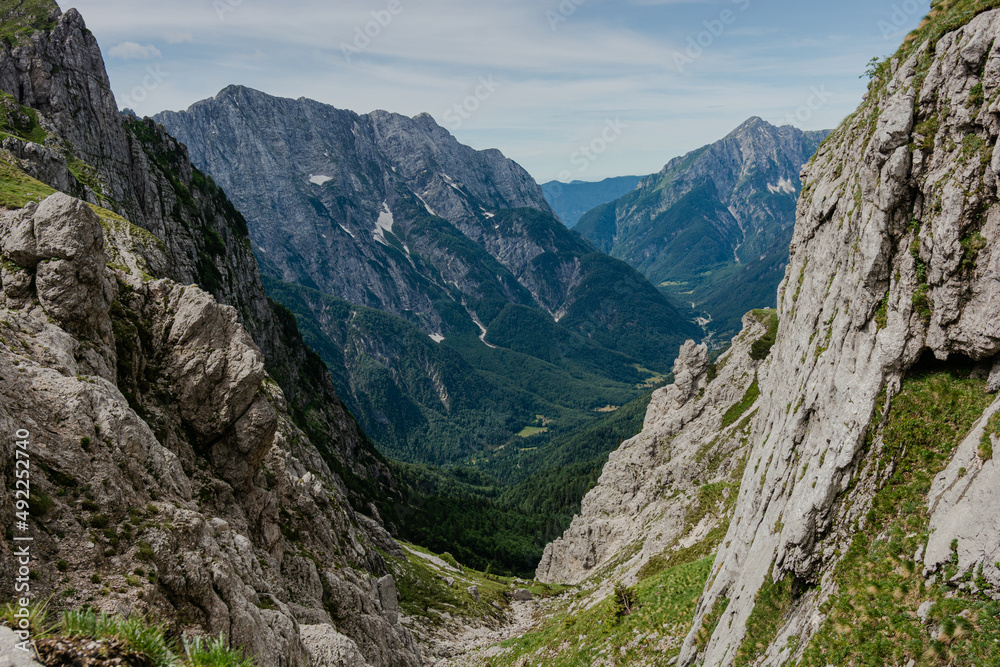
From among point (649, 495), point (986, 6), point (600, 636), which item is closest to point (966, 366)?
point (986, 6)

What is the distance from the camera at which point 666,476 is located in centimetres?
8188

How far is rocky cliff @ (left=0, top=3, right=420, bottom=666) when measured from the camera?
19906mm

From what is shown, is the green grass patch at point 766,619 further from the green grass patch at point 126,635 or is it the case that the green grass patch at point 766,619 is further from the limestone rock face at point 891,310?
the green grass patch at point 126,635

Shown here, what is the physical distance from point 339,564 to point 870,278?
45419 millimetres

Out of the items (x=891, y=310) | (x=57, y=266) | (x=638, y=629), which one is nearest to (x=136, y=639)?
(x=57, y=266)

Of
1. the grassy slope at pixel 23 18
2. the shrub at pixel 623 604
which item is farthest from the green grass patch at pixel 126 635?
the grassy slope at pixel 23 18

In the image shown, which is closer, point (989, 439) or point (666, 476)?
point (989, 439)

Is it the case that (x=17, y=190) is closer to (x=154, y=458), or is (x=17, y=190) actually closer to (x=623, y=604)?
(x=154, y=458)

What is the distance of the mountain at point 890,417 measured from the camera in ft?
56.3

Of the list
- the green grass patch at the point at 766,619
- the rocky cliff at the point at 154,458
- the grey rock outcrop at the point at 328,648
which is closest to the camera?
the rocky cliff at the point at 154,458

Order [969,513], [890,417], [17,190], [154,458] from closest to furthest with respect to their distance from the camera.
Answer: [969,513] → [890,417] → [154,458] → [17,190]

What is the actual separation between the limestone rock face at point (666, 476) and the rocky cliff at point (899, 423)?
30185mm

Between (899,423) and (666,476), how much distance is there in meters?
64.7

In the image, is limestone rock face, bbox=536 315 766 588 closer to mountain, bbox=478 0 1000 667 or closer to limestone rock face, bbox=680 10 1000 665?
mountain, bbox=478 0 1000 667
